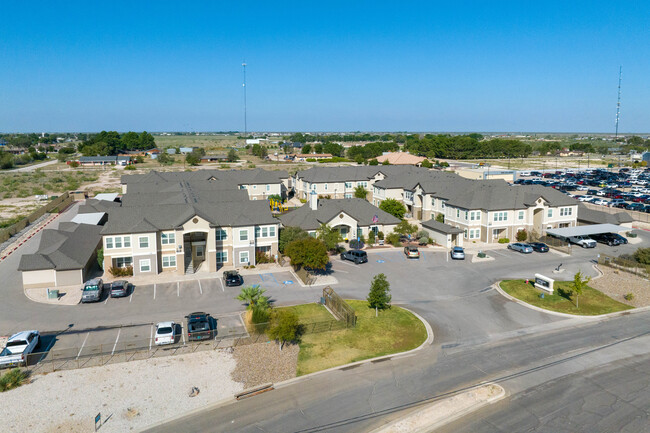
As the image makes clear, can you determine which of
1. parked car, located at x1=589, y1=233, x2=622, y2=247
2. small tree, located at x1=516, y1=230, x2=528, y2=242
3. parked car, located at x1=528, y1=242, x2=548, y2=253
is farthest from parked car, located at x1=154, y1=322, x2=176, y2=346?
parked car, located at x1=589, y1=233, x2=622, y2=247

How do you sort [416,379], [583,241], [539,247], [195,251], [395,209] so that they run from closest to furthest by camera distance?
1. [416,379]
2. [195,251]
3. [539,247]
4. [583,241]
5. [395,209]

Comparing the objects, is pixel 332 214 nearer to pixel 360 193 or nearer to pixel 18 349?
pixel 360 193

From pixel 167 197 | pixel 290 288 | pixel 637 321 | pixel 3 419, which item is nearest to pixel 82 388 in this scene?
pixel 3 419

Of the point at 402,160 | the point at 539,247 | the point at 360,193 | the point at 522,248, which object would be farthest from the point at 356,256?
the point at 402,160

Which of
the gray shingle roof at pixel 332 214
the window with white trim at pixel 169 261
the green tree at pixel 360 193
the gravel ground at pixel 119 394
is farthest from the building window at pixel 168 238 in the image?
the green tree at pixel 360 193

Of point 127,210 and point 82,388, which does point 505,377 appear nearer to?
point 82,388

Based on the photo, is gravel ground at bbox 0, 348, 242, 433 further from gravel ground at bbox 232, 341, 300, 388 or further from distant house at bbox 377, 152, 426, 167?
distant house at bbox 377, 152, 426, 167
